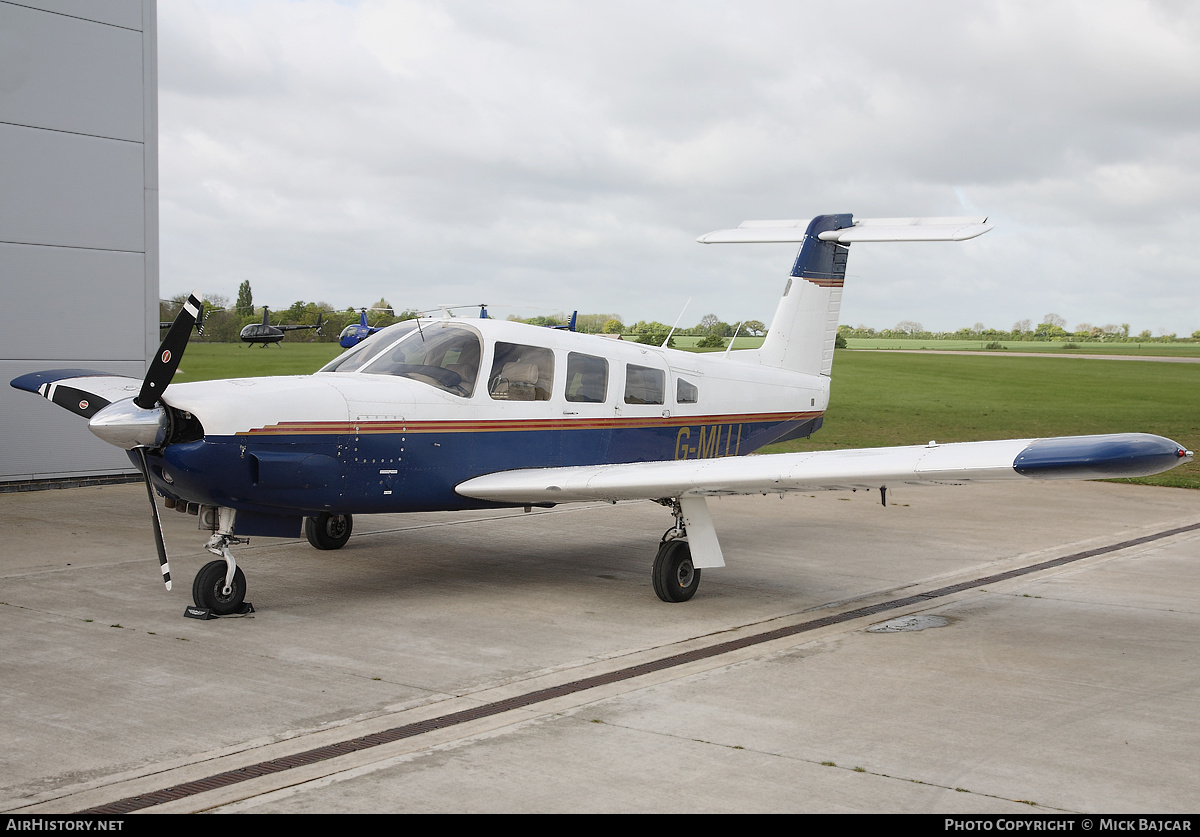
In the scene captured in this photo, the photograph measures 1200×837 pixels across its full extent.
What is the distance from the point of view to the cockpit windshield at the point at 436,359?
28.6 ft

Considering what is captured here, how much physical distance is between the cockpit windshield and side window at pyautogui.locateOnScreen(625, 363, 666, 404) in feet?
5.60

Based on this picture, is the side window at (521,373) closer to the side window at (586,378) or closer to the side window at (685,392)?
the side window at (586,378)

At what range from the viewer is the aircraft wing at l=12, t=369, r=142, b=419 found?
8.11m

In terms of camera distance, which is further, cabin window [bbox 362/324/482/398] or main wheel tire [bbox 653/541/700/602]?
cabin window [bbox 362/324/482/398]

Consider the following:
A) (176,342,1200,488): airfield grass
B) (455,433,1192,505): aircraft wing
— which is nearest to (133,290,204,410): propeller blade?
(455,433,1192,505): aircraft wing

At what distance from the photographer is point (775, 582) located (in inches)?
379

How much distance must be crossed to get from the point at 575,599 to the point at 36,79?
1154 centimetres

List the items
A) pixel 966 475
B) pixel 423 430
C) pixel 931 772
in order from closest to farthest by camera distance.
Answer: pixel 931 772 → pixel 966 475 → pixel 423 430

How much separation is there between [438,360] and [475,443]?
0.76 m

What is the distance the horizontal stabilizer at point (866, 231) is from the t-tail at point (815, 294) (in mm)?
12

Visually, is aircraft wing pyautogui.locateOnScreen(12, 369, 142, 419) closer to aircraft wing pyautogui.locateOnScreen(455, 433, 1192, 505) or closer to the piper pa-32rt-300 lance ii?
the piper pa-32rt-300 lance ii

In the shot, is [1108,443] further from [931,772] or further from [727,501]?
[727,501]

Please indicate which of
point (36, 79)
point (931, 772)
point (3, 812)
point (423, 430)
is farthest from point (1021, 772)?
point (36, 79)

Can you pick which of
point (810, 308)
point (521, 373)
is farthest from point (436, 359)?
point (810, 308)
